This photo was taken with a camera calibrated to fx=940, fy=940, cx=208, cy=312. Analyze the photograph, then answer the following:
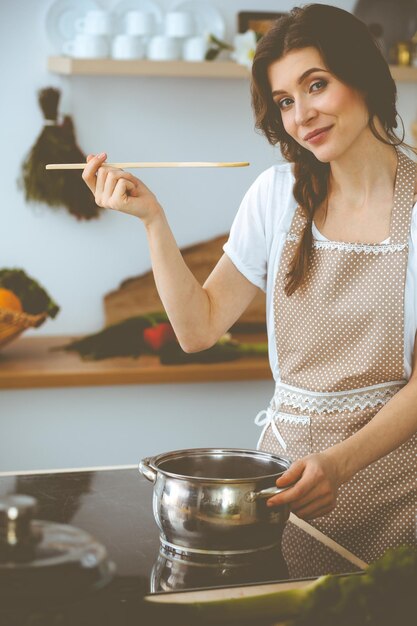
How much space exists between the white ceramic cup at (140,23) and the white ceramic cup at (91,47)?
106 mm

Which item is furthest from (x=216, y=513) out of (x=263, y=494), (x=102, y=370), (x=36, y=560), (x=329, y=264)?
(x=102, y=370)

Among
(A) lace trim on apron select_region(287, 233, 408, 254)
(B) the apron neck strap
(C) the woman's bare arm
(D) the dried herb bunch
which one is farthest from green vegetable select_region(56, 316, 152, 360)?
(B) the apron neck strap

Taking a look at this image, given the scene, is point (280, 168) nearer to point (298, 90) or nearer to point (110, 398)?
point (298, 90)

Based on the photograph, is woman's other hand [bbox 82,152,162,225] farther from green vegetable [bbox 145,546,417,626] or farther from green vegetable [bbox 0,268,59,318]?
green vegetable [bbox 0,268,59,318]

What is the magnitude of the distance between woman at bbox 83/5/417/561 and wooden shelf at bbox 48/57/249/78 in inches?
50.0

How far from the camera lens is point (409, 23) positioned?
3.29m

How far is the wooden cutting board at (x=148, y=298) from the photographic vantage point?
321 centimetres

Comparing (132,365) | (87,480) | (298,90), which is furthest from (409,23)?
(87,480)

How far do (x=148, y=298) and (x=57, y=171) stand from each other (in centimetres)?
52

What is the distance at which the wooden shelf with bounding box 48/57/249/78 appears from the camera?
2.93 metres

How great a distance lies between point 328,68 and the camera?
5.27ft

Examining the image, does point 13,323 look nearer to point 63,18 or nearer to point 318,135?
point 63,18

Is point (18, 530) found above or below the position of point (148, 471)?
above

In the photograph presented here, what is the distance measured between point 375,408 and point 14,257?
71.7 inches
